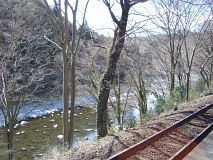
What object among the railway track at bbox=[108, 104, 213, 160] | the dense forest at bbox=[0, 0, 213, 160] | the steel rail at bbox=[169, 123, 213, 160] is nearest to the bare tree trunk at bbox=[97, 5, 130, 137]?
the dense forest at bbox=[0, 0, 213, 160]

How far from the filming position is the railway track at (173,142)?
483cm

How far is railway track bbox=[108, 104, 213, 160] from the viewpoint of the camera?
483 cm

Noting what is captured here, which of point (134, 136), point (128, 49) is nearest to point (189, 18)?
point (128, 49)

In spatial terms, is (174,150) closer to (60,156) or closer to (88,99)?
(60,156)

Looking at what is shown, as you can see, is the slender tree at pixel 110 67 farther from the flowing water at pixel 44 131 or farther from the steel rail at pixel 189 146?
the steel rail at pixel 189 146

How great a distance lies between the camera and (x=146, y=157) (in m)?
4.83

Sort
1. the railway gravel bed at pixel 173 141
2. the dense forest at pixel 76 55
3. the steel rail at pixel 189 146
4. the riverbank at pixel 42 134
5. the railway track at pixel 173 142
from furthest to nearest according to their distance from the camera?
the riverbank at pixel 42 134 → the dense forest at pixel 76 55 → the railway gravel bed at pixel 173 141 → the railway track at pixel 173 142 → the steel rail at pixel 189 146

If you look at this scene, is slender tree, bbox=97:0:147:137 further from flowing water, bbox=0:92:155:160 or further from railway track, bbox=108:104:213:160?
railway track, bbox=108:104:213:160

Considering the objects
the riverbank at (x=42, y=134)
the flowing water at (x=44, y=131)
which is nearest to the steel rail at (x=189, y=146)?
the flowing water at (x=44, y=131)

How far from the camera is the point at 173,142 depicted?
5750 millimetres

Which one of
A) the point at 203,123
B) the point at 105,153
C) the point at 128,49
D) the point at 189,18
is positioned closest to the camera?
the point at 105,153

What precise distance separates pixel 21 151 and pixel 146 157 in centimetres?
1062

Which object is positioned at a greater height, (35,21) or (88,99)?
(35,21)

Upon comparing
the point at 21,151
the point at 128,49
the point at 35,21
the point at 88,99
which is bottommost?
the point at 21,151
